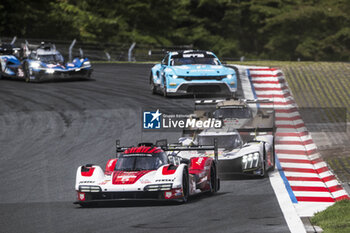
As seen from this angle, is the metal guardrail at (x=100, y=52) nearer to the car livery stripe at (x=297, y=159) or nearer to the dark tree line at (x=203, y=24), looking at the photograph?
the dark tree line at (x=203, y=24)

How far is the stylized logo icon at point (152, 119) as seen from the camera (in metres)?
17.6

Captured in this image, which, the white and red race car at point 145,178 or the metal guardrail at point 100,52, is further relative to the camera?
the metal guardrail at point 100,52

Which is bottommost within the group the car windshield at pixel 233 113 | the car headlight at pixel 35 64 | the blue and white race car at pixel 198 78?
the car headlight at pixel 35 64

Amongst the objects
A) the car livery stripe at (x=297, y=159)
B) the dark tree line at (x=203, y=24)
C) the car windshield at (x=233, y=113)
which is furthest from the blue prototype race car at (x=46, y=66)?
the dark tree line at (x=203, y=24)

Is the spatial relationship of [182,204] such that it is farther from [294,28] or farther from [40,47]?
[294,28]

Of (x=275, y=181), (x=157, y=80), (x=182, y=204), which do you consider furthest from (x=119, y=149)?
(x=157, y=80)

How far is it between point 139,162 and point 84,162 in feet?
16.1

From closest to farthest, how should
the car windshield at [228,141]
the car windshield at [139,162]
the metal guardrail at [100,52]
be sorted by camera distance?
the car windshield at [139,162]
the car windshield at [228,141]
the metal guardrail at [100,52]

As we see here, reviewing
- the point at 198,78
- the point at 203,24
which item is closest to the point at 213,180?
the point at 198,78

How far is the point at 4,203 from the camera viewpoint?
47.6ft

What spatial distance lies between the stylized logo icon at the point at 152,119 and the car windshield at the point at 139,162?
3187 millimetres

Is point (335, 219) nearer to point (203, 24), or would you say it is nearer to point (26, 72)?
point (26, 72)

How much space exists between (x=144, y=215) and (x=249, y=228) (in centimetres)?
216

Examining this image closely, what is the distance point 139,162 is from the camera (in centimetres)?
1420
